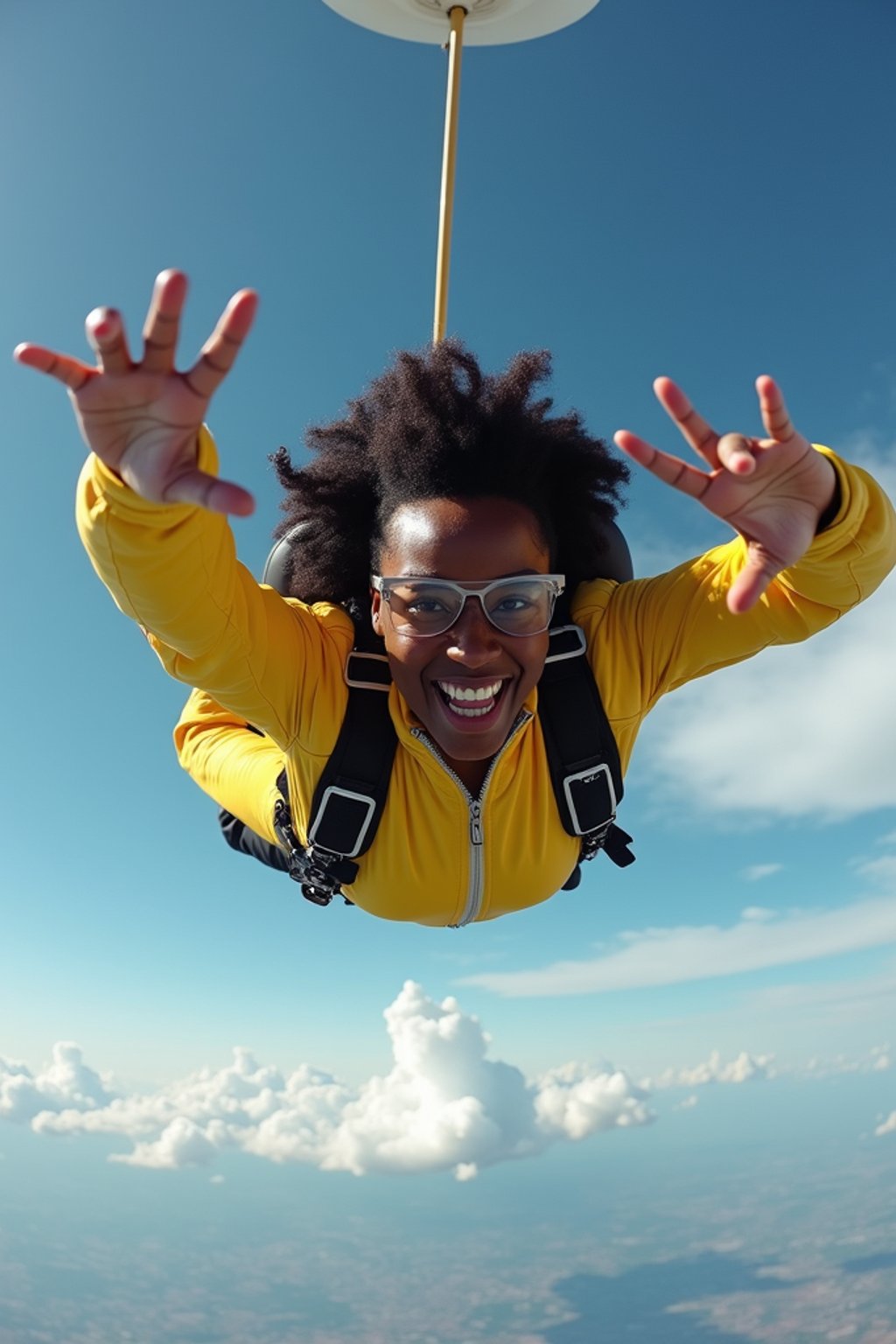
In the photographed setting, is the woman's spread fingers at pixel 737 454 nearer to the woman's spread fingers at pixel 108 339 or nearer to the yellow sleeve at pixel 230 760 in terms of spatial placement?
the woman's spread fingers at pixel 108 339

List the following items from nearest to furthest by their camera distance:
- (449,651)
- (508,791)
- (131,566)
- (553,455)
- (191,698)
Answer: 1. (131,566)
2. (449,651)
3. (508,791)
4. (553,455)
5. (191,698)

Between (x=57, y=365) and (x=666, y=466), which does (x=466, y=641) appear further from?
(x=57, y=365)

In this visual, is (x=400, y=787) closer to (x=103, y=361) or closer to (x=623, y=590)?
(x=623, y=590)

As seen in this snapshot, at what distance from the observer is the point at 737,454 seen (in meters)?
2.40

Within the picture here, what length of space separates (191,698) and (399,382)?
1702 mm

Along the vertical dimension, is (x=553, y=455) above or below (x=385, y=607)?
above

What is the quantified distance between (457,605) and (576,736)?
588 mm

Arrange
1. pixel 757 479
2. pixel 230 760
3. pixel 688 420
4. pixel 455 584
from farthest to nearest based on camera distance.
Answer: pixel 230 760 < pixel 455 584 < pixel 757 479 < pixel 688 420

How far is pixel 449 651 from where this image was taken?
3266 millimetres

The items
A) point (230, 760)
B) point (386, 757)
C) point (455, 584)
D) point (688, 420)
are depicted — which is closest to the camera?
point (688, 420)

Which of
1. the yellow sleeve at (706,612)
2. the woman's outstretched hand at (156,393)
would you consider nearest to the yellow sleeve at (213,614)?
the woman's outstretched hand at (156,393)

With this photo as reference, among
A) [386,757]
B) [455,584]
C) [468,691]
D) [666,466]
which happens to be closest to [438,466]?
[455,584]

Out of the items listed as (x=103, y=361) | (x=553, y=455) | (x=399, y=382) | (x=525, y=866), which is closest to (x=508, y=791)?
(x=525, y=866)

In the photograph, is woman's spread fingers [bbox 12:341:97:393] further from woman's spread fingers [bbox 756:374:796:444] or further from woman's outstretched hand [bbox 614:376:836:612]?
woman's spread fingers [bbox 756:374:796:444]
